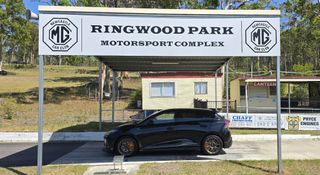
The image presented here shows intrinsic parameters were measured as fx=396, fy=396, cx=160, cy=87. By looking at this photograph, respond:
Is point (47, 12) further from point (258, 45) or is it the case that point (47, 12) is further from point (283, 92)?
point (283, 92)

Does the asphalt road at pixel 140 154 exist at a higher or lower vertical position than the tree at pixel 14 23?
lower

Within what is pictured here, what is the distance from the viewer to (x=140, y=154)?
1280 centimetres

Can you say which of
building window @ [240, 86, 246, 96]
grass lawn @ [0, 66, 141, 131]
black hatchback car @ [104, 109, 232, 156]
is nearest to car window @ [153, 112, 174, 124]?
black hatchback car @ [104, 109, 232, 156]

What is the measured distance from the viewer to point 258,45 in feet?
33.0

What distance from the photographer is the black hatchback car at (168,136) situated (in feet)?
40.3

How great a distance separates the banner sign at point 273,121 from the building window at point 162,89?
11331mm

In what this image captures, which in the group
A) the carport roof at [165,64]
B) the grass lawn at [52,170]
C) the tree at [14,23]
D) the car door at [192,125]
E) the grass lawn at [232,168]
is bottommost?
the grass lawn at [52,170]

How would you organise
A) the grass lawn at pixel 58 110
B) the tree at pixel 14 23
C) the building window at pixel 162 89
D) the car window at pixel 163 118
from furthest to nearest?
1. the tree at pixel 14 23
2. the building window at pixel 162 89
3. the grass lawn at pixel 58 110
4. the car window at pixel 163 118

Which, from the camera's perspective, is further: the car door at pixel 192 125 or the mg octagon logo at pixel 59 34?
the car door at pixel 192 125

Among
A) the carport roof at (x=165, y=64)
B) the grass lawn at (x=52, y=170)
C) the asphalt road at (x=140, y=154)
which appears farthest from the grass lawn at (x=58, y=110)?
the grass lawn at (x=52, y=170)

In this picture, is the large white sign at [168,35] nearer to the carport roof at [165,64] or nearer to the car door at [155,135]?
the car door at [155,135]

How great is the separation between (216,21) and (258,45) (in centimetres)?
123

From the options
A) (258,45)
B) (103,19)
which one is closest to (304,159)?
(258,45)

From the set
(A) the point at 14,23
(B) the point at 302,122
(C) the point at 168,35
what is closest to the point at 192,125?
(C) the point at 168,35
